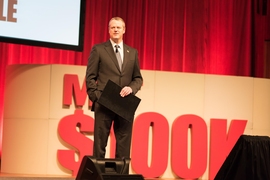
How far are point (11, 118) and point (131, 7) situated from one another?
7.46ft

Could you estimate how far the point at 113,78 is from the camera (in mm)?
3262

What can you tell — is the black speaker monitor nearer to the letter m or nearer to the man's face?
the man's face

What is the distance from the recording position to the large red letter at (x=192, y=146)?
484 cm

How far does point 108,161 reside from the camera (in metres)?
2.66

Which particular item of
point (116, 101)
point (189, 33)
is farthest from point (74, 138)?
point (189, 33)

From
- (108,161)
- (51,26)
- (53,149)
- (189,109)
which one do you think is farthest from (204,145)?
(108,161)

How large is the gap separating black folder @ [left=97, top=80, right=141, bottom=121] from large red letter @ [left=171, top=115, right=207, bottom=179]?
1.78m

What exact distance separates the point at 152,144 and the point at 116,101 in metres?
Answer: 1.81

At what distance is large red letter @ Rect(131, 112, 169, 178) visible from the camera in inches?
189

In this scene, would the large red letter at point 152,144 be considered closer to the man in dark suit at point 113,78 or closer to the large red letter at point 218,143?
the large red letter at point 218,143

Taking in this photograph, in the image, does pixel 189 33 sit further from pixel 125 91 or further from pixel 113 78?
pixel 125 91

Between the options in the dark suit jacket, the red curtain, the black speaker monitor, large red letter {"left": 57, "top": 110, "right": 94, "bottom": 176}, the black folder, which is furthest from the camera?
the red curtain

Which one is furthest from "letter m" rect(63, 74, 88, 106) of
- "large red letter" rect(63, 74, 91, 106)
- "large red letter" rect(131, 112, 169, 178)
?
"large red letter" rect(131, 112, 169, 178)

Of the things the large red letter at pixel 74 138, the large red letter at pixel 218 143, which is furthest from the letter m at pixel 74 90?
the large red letter at pixel 218 143
